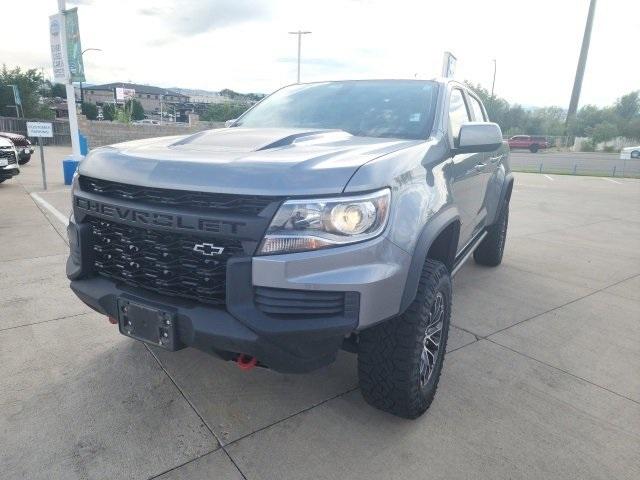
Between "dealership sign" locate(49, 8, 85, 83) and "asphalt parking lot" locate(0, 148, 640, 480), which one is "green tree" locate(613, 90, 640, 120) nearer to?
"dealership sign" locate(49, 8, 85, 83)

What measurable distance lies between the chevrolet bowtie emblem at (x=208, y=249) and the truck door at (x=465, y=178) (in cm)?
150

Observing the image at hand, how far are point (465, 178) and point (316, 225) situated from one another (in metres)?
1.70

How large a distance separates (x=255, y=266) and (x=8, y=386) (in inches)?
72.7

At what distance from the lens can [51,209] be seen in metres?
7.61

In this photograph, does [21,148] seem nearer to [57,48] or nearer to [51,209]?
[57,48]

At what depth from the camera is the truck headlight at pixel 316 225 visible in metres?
A: 1.82

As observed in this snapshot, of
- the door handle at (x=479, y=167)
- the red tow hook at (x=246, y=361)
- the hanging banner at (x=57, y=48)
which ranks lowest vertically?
the red tow hook at (x=246, y=361)

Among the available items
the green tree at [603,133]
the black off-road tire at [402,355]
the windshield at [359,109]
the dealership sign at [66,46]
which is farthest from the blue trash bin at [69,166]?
the green tree at [603,133]

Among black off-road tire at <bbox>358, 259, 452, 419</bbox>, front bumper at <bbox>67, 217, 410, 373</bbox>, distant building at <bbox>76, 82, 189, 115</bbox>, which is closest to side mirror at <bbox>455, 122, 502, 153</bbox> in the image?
black off-road tire at <bbox>358, 259, 452, 419</bbox>

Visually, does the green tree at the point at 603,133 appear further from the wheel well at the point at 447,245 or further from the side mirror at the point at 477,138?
the wheel well at the point at 447,245

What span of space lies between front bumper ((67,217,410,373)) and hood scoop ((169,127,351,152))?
662 mm

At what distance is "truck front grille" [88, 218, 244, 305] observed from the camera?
194 cm

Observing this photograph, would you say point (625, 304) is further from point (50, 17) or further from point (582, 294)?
point (50, 17)

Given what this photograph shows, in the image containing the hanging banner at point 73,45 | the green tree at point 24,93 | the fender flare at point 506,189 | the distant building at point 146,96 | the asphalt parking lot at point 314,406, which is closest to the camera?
the asphalt parking lot at point 314,406
